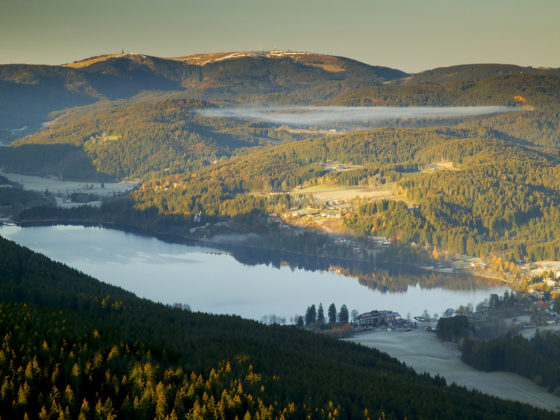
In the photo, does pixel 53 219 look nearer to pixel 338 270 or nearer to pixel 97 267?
pixel 97 267

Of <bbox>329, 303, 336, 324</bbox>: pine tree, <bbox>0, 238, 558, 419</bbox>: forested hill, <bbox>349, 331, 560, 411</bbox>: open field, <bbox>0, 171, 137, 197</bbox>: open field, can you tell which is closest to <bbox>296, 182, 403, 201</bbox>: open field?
<bbox>0, 171, 137, 197</bbox>: open field

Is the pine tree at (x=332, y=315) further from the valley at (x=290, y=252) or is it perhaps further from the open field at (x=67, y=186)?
the open field at (x=67, y=186)

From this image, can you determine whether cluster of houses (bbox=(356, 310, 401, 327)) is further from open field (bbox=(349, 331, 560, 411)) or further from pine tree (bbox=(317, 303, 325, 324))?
open field (bbox=(349, 331, 560, 411))

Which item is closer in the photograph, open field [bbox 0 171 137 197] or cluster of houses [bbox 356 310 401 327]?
cluster of houses [bbox 356 310 401 327]

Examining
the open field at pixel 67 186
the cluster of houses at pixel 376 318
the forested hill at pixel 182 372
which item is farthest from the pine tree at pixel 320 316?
the open field at pixel 67 186

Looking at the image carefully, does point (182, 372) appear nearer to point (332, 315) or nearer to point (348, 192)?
point (332, 315)
